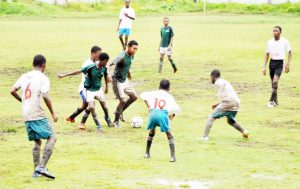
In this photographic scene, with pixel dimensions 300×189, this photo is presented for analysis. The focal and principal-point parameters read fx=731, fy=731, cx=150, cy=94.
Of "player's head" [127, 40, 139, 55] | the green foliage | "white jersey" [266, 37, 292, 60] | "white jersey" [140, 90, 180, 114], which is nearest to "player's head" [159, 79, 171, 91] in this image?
"white jersey" [140, 90, 180, 114]

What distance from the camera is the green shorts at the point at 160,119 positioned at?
44.2 feet

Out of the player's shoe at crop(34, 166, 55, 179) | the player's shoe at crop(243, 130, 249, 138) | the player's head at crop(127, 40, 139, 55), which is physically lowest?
the player's shoe at crop(243, 130, 249, 138)

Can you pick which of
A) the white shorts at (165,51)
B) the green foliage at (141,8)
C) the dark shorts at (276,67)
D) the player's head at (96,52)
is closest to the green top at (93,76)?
the player's head at (96,52)

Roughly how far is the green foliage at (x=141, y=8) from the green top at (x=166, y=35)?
2769cm

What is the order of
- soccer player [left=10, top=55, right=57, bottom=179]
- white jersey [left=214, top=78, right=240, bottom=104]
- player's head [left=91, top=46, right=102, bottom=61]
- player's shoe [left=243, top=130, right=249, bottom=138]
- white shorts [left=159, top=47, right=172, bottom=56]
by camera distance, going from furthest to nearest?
1. white shorts [left=159, top=47, right=172, bottom=56]
2. player's head [left=91, top=46, right=102, bottom=61]
3. player's shoe [left=243, top=130, right=249, bottom=138]
4. white jersey [left=214, top=78, right=240, bottom=104]
5. soccer player [left=10, top=55, right=57, bottom=179]

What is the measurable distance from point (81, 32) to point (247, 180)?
30.1 m

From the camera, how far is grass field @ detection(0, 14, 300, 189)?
42.0 feet

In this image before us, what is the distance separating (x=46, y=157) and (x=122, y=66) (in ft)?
20.3

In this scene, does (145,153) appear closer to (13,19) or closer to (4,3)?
(13,19)

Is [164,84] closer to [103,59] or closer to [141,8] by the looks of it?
[103,59]

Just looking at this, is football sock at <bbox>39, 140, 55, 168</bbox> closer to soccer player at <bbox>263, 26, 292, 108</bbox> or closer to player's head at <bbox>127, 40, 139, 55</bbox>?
player's head at <bbox>127, 40, 139, 55</bbox>

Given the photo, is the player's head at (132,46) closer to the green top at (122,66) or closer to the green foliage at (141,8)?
the green top at (122,66)

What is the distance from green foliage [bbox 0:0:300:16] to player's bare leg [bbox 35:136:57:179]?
4239 centimetres

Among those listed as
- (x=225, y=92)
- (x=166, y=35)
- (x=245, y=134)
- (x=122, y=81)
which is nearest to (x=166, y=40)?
(x=166, y=35)
